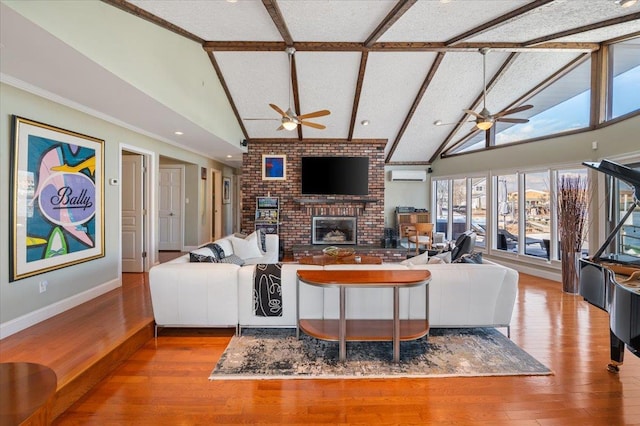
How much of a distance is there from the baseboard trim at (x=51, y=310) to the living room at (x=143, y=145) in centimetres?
1

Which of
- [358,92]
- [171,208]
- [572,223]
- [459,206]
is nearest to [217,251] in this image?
[358,92]

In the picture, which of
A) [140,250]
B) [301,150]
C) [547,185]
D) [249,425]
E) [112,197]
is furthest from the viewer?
[301,150]

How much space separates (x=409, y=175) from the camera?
8258 millimetres

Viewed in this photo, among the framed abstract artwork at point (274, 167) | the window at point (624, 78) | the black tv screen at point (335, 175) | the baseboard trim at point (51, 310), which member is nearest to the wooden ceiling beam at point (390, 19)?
the black tv screen at point (335, 175)

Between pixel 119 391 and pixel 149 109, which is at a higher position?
pixel 149 109

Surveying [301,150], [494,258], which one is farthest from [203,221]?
[494,258]

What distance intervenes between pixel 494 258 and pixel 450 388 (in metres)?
5.20

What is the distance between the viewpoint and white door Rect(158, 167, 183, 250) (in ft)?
23.3

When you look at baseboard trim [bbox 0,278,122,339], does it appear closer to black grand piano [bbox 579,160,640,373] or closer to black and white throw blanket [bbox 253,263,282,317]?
black and white throw blanket [bbox 253,263,282,317]

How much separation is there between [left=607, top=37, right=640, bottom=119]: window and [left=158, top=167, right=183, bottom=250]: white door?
26.5 feet

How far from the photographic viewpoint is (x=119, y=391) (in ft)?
7.40

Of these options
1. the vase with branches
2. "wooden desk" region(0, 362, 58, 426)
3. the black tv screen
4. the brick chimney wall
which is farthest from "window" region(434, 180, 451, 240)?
"wooden desk" region(0, 362, 58, 426)

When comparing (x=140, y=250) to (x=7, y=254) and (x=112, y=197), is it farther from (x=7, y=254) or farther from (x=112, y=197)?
(x=7, y=254)

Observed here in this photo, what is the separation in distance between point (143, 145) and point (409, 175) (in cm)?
618
